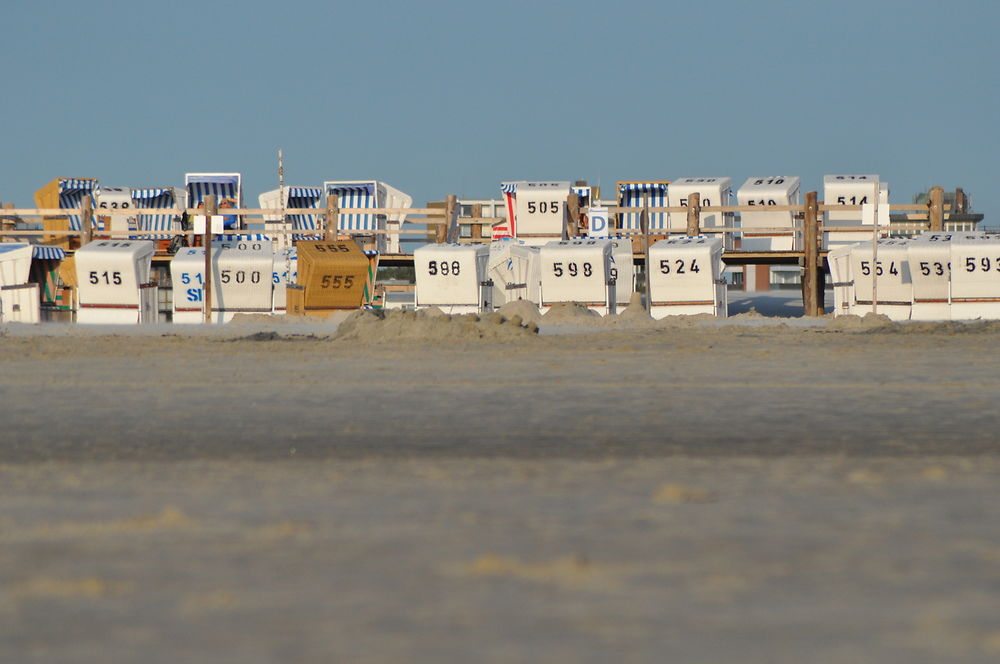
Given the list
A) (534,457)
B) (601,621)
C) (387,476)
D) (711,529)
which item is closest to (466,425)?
(534,457)

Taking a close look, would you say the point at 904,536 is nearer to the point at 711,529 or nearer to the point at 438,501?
the point at 711,529

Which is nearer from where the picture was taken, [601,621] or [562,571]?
[601,621]

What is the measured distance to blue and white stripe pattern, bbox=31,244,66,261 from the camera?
24.9 m

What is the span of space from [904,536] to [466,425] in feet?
12.8

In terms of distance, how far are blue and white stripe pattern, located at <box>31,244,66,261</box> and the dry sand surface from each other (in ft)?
50.4

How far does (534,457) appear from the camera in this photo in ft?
20.8

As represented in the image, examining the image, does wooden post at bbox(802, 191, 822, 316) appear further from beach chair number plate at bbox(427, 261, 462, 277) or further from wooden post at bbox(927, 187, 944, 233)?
beach chair number plate at bbox(427, 261, 462, 277)

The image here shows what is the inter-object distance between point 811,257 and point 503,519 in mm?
21578

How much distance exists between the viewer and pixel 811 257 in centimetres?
2506

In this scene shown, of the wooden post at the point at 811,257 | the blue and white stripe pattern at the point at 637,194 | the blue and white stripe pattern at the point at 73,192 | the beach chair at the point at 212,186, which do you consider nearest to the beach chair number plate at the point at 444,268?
the wooden post at the point at 811,257

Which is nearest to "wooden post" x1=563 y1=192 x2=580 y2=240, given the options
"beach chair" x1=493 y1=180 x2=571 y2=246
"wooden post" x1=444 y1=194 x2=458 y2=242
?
"beach chair" x1=493 y1=180 x2=571 y2=246

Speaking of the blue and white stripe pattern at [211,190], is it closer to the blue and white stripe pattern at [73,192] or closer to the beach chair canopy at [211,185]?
the beach chair canopy at [211,185]

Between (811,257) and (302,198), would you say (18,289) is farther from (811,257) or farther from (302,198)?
(811,257)

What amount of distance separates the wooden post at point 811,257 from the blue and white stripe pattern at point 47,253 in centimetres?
1553
